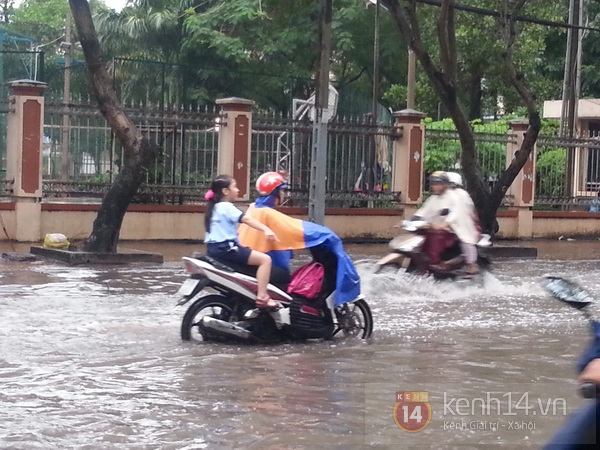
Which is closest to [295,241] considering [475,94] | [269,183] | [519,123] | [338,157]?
[269,183]

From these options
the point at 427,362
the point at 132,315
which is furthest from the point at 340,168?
the point at 427,362

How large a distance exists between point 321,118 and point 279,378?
10880 millimetres

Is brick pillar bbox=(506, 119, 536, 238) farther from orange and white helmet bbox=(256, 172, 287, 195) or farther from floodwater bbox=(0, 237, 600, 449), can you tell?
orange and white helmet bbox=(256, 172, 287, 195)

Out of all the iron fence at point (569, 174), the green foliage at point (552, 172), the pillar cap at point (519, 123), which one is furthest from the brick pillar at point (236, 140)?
the green foliage at point (552, 172)

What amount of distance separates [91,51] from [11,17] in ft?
150

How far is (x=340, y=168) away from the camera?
69.8 feet

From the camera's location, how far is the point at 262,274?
8344 mm

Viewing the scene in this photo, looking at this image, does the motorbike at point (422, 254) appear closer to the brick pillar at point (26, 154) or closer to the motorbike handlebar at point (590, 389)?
the brick pillar at point (26, 154)

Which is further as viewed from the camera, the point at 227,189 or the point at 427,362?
the point at 227,189

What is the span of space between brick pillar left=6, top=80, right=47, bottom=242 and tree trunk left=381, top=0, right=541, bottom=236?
21.0ft

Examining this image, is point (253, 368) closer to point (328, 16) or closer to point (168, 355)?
point (168, 355)

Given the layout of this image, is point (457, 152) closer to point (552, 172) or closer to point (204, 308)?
point (552, 172)

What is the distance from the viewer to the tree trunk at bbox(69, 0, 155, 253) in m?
15.3

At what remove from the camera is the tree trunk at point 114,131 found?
15336 mm
